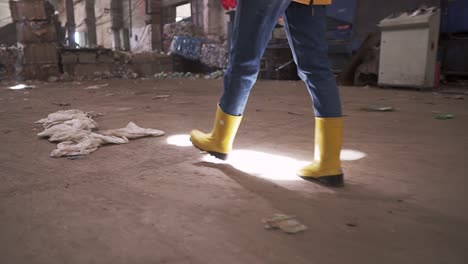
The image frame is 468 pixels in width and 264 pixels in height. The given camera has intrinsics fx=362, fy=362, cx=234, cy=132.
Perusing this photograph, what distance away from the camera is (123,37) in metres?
14.1

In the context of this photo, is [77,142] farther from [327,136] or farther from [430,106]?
[430,106]

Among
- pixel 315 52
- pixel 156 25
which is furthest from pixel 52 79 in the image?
pixel 315 52

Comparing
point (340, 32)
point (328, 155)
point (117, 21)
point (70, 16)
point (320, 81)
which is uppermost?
point (70, 16)

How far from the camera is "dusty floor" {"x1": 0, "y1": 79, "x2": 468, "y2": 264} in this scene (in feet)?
3.04

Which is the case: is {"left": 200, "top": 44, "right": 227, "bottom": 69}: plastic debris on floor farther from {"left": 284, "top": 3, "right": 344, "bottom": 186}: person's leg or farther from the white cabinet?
{"left": 284, "top": 3, "right": 344, "bottom": 186}: person's leg

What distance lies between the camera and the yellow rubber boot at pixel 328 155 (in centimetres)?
141

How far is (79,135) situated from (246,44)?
3.91ft

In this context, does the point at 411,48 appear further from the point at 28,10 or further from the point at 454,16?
the point at 28,10

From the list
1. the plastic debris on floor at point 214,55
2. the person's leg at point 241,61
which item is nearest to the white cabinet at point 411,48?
the person's leg at point 241,61

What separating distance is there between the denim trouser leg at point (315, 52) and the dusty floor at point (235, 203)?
1.07 feet

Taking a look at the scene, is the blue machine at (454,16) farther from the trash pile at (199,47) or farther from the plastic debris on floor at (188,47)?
the plastic debris on floor at (188,47)

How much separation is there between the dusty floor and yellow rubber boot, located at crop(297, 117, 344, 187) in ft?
0.19

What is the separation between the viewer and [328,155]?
4.70 ft

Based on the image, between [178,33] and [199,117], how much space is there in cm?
826
